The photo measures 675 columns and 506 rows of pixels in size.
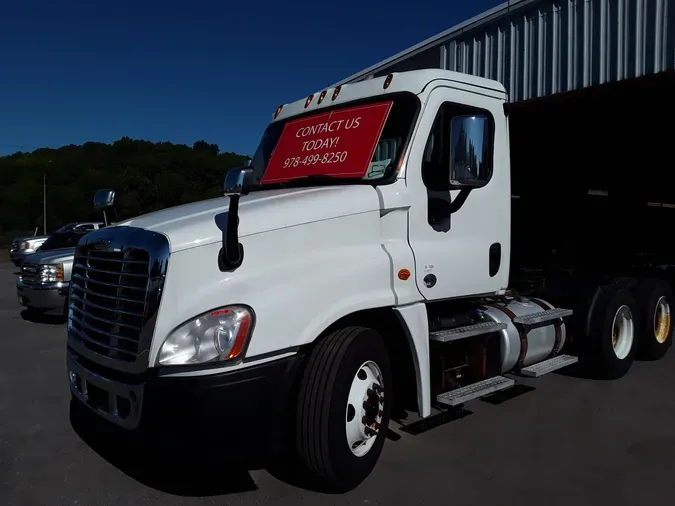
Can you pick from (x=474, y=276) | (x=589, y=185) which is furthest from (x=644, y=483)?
(x=589, y=185)

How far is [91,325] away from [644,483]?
363cm

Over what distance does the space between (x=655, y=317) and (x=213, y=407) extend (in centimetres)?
599

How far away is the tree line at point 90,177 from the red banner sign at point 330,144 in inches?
1132

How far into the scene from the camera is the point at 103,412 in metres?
3.50

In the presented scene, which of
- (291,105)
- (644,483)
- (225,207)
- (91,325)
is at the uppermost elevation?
(291,105)

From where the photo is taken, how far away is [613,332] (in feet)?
21.6

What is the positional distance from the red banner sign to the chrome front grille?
21.9 feet

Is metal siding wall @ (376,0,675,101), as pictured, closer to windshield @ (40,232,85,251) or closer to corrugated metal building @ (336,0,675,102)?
corrugated metal building @ (336,0,675,102)

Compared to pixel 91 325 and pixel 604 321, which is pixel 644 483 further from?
pixel 91 325

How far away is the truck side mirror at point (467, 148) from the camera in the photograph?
4.05 m

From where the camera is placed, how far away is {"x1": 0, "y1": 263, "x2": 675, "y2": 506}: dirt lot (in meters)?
3.77

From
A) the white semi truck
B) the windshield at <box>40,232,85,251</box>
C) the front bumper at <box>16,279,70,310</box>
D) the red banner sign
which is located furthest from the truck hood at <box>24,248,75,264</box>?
the red banner sign

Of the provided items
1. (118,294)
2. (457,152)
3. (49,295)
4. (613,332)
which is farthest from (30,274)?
(613,332)

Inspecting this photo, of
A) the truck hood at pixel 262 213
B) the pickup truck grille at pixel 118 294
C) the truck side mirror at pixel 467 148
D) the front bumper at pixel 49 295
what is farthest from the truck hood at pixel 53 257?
the truck side mirror at pixel 467 148
